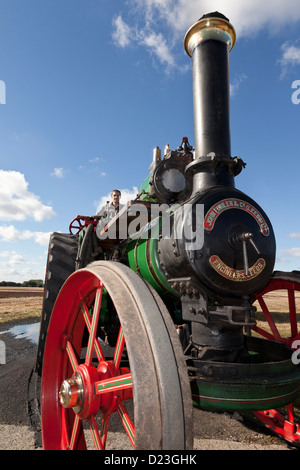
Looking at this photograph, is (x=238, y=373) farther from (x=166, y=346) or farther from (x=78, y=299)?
(x=78, y=299)

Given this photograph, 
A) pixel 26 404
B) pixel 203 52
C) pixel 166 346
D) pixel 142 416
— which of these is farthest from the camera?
pixel 26 404

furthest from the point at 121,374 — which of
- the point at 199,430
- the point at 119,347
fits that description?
the point at 199,430

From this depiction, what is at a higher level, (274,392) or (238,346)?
(238,346)

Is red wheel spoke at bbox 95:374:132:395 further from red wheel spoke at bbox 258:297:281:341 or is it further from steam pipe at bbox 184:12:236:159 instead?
red wheel spoke at bbox 258:297:281:341

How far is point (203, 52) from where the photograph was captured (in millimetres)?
2168

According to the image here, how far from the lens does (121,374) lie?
1.81 metres

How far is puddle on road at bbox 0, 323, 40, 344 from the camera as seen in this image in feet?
21.0

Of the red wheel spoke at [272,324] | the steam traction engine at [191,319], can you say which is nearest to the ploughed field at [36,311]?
the red wheel spoke at [272,324]

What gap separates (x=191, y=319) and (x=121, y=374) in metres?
0.52

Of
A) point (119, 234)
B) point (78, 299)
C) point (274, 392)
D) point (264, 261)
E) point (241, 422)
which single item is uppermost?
point (119, 234)

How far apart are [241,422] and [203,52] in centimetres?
306

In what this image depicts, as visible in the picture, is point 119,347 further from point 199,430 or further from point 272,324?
point 272,324

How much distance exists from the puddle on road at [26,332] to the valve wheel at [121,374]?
4.14 meters
